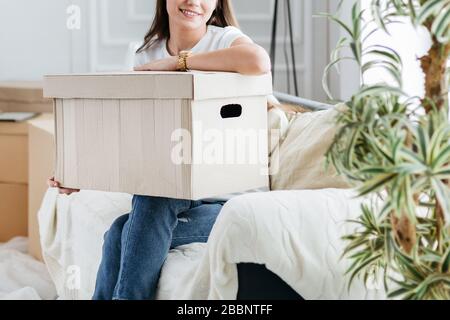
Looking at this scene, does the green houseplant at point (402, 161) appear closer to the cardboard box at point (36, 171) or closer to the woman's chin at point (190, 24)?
the woman's chin at point (190, 24)

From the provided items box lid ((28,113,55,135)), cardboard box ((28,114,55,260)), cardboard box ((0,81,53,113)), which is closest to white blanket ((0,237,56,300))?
cardboard box ((28,114,55,260))

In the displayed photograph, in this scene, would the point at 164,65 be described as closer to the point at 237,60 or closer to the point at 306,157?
the point at 237,60

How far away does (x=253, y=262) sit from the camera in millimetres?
1222

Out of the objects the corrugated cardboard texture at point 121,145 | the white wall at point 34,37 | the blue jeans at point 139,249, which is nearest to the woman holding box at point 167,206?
the blue jeans at point 139,249

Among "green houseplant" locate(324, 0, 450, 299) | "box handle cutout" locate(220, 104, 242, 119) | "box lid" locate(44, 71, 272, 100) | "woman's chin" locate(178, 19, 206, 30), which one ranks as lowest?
"green houseplant" locate(324, 0, 450, 299)

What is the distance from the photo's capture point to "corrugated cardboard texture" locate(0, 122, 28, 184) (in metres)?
2.86

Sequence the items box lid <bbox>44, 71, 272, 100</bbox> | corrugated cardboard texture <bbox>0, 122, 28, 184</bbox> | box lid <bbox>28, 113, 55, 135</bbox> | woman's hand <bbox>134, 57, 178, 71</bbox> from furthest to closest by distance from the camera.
A: corrugated cardboard texture <bbox>0, 122, 28, 184</bbox>, box lid <bbox>28, 113, 55, 135</bbox>, woman's hand <bbox>134, 57, 178, 71</bbox>, box lid <bbox>44, 71, 272, 100</bbox>

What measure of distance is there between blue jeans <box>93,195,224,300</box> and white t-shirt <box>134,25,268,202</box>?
0.24m

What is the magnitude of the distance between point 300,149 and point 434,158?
0.59 metres

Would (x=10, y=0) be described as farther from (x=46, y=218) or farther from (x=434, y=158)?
(x=434, y=158)

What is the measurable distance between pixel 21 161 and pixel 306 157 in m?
1.64

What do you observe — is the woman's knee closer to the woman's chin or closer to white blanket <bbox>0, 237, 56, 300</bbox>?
the woman's chin

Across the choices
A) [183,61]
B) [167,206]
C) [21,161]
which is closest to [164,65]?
[183,61]
